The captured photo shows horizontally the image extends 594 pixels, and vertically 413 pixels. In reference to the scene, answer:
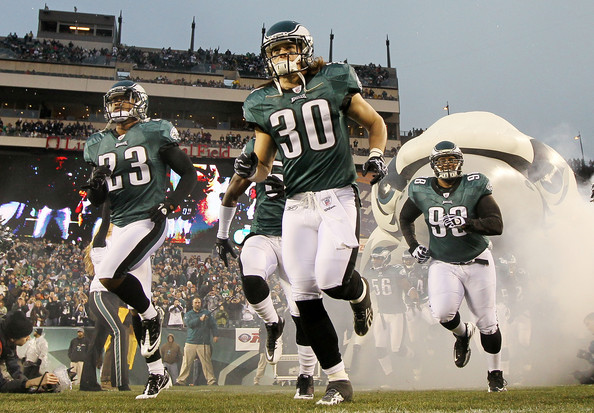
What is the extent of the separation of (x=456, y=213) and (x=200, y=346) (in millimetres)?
6380

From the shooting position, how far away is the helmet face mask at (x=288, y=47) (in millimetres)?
3861

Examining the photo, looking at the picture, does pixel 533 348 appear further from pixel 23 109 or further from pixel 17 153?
pixel 23 109

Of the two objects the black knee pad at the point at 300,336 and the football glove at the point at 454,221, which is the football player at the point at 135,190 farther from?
the football glove at the point at 454,221

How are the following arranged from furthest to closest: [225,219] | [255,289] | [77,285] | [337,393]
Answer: [77,285], [225,219], [255,289], [337,393]

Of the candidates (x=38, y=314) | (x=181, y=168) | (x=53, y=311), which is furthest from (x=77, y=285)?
(x=181, y=168)

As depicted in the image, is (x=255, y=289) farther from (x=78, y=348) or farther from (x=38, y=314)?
(x=38, y=314)

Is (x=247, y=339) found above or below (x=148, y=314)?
below

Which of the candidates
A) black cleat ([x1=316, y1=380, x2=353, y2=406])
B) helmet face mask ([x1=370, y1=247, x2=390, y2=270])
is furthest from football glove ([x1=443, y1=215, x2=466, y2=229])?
helmet face mask ([x1=370, y1=247, x2=390, y2=270])

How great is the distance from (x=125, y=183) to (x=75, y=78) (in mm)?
26913

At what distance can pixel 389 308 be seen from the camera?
10.1 meters

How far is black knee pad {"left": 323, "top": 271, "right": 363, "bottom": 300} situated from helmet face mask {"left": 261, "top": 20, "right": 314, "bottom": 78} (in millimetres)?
1480

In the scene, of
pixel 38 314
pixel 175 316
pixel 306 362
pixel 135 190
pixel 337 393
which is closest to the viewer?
pixel 337 393

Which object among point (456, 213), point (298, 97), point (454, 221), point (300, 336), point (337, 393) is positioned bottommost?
point (337, 393)

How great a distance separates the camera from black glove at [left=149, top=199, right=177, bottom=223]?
16.7 ft
